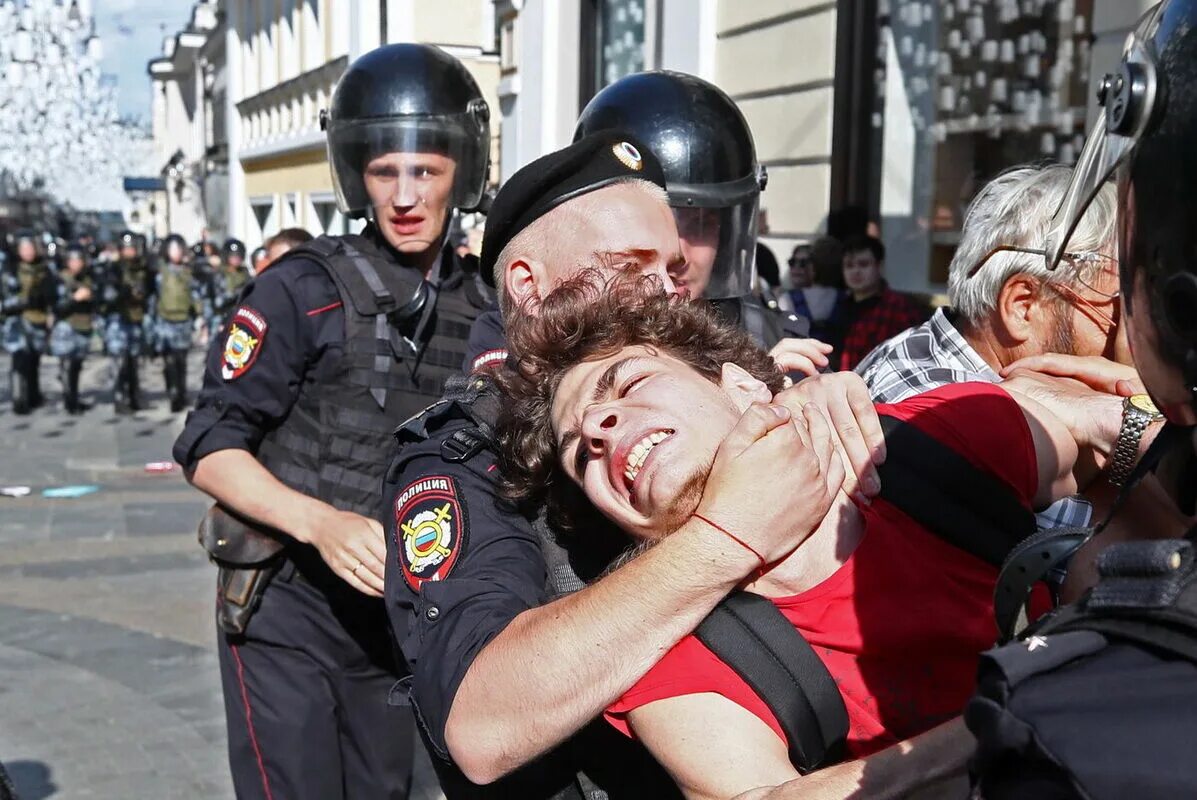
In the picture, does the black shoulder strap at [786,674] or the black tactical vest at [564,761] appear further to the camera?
the black tactical vest at [564,761]

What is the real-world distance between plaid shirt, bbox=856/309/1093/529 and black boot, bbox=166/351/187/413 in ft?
42.1

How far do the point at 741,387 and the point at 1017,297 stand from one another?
2.74 feet

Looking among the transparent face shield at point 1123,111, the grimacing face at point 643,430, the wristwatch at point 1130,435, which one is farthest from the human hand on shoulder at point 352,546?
the transparent face shield at point 1123,111

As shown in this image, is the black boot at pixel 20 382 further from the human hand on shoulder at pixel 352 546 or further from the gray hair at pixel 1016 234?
the gray hair at pixel 1016 234

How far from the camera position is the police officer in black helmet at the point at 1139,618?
2.76ft

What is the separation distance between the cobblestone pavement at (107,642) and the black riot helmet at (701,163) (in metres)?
2.66

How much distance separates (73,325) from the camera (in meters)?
14.4

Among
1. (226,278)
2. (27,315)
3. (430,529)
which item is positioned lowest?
(27,315)

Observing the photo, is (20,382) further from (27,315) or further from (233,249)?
(233,249)

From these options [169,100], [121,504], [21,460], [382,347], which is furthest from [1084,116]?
[169,100]

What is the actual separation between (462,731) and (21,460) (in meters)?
10.4

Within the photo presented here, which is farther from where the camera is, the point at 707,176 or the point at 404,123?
the point at 404,123

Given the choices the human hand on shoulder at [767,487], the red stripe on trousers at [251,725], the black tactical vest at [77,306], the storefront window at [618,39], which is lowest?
the red stripe on trousers at [251,725]

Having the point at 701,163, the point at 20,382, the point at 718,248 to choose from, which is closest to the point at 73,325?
the point at 20,382
